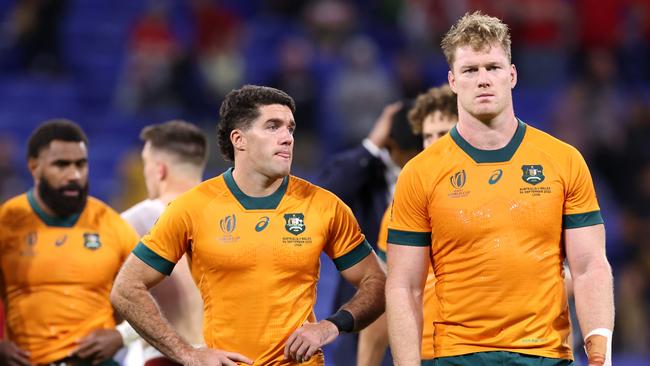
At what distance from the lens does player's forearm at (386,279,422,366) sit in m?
5.30

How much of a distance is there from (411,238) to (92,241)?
239 cm

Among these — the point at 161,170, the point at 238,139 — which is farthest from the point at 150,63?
the point at 238,139

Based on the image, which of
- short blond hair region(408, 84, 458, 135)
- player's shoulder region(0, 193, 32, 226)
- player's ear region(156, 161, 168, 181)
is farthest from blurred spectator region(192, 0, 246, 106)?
short blond hair region(408, 84, 458, 135)

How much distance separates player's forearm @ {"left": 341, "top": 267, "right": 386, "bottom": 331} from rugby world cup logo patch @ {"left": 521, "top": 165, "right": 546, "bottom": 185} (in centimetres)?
85

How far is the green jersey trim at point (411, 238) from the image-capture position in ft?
17.8

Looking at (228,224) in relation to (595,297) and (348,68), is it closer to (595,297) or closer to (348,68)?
(595,297)

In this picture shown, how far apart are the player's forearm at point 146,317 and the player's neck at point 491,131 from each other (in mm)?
1516

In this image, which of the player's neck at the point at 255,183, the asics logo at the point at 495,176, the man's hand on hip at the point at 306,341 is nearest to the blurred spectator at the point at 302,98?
the player's neck at the point at 255,183

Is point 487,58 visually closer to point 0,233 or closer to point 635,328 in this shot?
point 0,233

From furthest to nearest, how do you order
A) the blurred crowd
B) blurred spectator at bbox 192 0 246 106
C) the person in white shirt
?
blurred spectator at bbox 192 0 246 106, the blurred crowd, the person in white shirt

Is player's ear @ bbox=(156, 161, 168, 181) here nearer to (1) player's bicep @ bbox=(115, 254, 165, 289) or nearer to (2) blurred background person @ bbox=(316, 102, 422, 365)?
(2) blurred background person @ bbox=(316, 102, 422, 365)

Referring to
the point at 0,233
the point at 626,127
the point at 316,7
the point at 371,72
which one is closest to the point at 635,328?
the point at 626,127

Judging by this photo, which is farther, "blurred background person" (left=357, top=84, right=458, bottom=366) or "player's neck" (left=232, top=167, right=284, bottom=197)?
"blurred background person" (left=357, top=84, right=458, bottom=366)

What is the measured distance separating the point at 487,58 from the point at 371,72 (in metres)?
9.60
